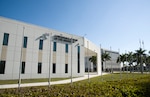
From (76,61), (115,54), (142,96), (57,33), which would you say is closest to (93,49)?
Answer: (76,61)

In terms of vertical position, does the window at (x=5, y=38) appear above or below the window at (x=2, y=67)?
above

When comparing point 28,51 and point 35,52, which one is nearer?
point 28,51

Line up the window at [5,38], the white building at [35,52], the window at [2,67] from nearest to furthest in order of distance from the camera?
the window at [2,67] < the white building at [35,52] < the window at [5,38]

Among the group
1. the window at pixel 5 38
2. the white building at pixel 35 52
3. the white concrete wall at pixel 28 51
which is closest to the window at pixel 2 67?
the white building at pixel 35 52

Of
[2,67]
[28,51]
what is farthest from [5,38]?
[2,67]

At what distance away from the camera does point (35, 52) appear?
25969 mm

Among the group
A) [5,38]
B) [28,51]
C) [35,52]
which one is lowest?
[35,52]

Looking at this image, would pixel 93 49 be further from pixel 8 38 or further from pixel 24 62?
pixel 8 38

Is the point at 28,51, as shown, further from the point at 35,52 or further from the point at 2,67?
the point at 2,67

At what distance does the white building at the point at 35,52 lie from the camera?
22.4m

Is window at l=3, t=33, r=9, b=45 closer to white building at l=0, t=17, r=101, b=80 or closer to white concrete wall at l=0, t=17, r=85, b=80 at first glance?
white building at l=0, t=17, r=101, b=80

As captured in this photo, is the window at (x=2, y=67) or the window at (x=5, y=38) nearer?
the window at (x=2, y=67)

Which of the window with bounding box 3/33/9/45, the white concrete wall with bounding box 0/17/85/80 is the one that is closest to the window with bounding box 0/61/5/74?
the white concrete wall with bounding box 0/17/85/80

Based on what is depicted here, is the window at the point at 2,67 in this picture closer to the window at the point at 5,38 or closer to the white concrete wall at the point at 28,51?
the white concrete wall at the point at 28,51
